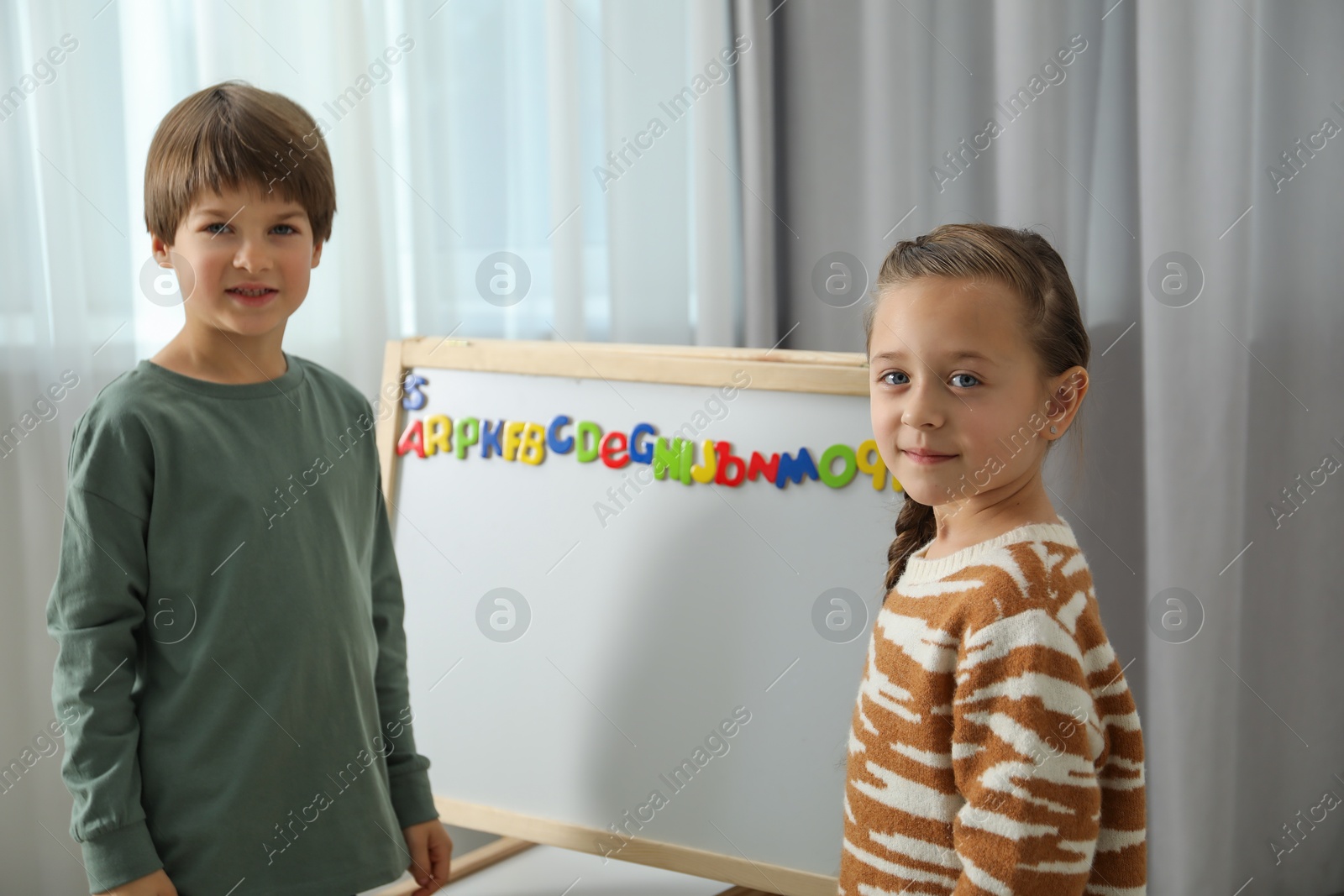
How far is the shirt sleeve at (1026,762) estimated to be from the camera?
2.16 ft

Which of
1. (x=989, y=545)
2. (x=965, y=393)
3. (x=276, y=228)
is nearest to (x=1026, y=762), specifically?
(x=989, y=545)

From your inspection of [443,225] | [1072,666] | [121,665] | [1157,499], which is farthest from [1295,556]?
[121,665]

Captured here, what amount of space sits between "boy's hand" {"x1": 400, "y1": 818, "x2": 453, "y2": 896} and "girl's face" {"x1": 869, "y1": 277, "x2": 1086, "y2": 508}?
2.18 feet

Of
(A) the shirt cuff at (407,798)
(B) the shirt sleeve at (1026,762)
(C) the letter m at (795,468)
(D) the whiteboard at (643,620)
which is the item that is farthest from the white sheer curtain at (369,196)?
(B) the shirt sleeve at (1026,762)

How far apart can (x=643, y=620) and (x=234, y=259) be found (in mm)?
609

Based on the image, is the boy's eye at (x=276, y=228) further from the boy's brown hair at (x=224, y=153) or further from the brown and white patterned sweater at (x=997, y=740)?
the brown and white patterned sweater at (x=997, y=740)

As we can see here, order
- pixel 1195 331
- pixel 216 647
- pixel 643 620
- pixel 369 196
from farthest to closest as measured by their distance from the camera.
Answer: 1. pixel 369 196
2. pixel 1195 331
3. pixel 643 620
4. pixel 216 647

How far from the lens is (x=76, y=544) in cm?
86

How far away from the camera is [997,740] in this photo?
675mm

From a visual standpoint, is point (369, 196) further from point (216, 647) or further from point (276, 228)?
point (216, 647)

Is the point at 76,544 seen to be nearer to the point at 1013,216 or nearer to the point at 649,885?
the point at 649,885

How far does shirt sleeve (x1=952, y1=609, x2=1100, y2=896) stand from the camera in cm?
66

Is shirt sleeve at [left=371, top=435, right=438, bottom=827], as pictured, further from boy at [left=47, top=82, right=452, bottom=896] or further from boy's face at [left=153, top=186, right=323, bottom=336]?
boy's face at [left=153, top=186, right=323, bottom=336]

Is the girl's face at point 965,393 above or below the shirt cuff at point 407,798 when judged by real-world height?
above
